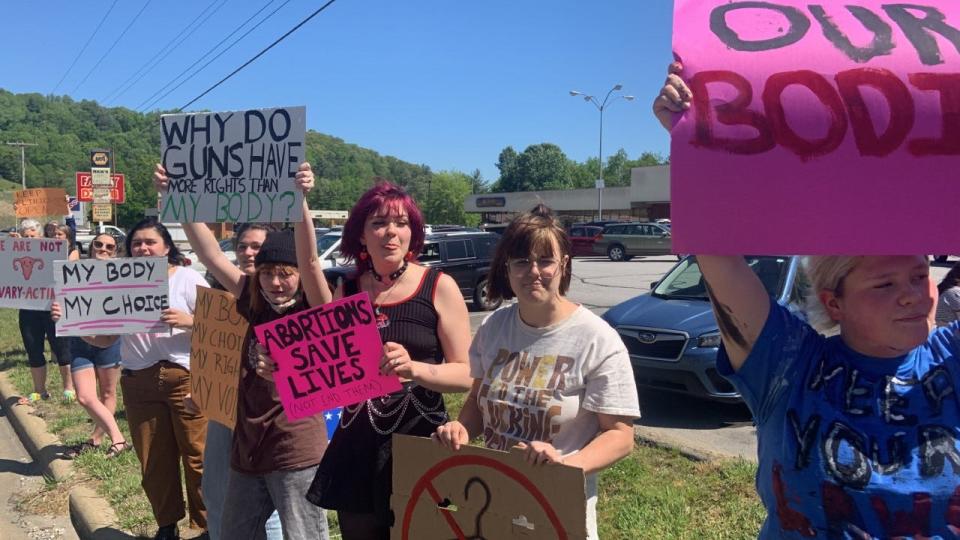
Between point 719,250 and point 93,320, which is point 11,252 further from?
point 719,250

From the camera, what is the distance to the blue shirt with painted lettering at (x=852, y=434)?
1.50 metres

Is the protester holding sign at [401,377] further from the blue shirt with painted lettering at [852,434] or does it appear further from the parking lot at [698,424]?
the parking lot at [698,424]

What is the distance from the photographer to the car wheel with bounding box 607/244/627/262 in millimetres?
29953

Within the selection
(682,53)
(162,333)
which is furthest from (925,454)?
(162,333)

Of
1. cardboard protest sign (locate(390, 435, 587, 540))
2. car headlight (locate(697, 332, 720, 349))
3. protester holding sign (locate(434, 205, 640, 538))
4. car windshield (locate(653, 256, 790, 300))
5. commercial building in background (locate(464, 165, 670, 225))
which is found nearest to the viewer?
cardboard protest sign (locate(390, 435, 587, 540))

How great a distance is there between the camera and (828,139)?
4.97ft

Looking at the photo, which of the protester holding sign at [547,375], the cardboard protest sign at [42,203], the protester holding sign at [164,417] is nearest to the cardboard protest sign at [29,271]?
the protester holding sign at [164,417]

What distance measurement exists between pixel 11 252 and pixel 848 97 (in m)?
7.05

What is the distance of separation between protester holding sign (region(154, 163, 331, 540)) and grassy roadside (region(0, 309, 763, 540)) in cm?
175

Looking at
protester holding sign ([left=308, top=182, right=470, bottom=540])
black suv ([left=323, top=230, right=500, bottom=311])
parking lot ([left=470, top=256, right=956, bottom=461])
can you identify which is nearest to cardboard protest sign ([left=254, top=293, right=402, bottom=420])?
protester holding sign ([left=308, top=182, right=470, bottom=540])

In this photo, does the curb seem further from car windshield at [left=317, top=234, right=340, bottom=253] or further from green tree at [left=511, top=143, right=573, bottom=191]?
green tree at [left=511, top=143, right=573, bottom=191]

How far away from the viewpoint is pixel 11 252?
639 cm

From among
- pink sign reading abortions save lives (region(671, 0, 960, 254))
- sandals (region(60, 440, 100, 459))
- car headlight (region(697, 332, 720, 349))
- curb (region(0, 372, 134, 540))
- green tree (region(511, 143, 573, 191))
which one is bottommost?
curb (region(0, 372, 134, 540))

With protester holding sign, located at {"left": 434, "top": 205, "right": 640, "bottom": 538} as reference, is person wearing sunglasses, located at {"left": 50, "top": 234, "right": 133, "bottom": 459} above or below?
below
